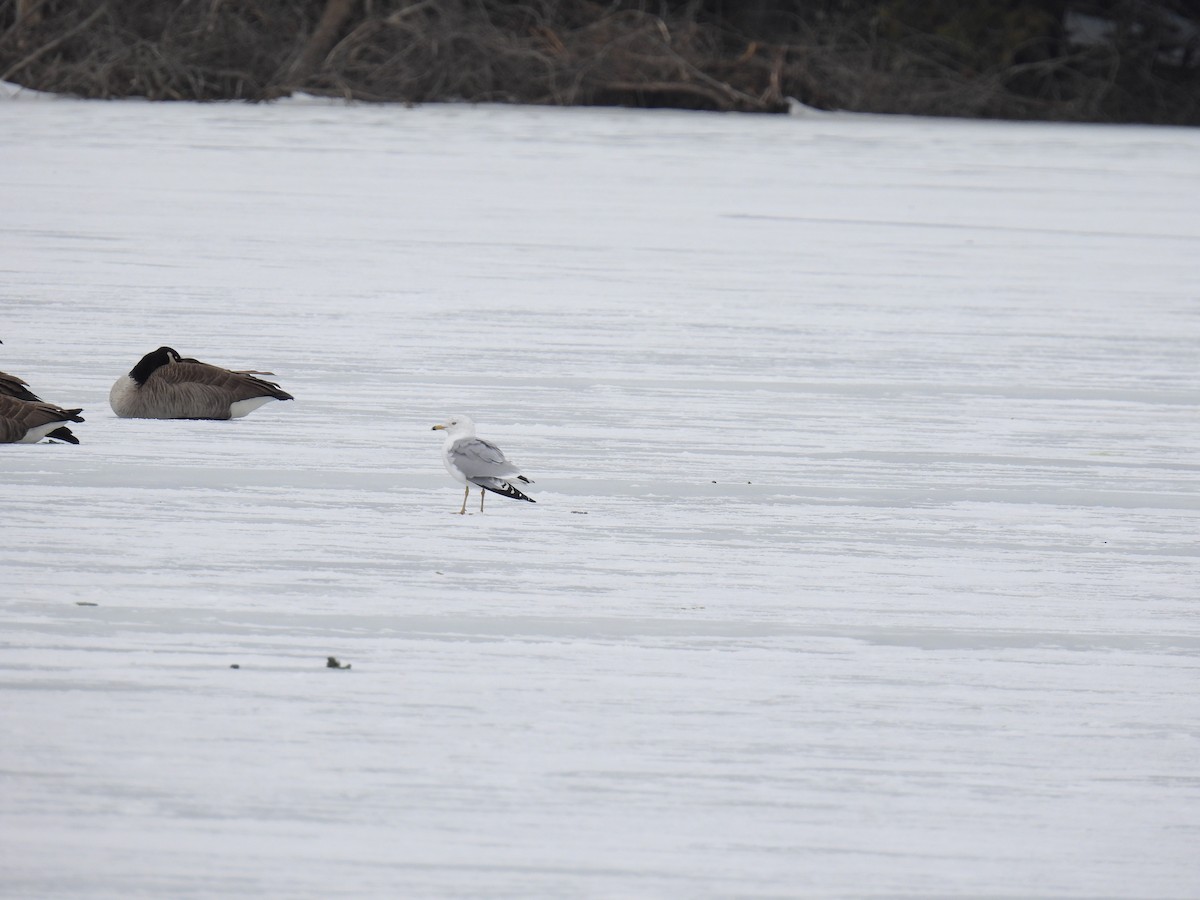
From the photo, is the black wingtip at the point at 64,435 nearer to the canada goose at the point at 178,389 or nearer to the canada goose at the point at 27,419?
the canada goose at the point at 27,419

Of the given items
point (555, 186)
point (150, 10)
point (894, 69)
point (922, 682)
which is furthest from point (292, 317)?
point (894, 69)

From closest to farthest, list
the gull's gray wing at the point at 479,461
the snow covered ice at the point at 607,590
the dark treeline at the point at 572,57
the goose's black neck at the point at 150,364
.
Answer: the snow covered ice at the point at 607,590
the gull's gray wing at the point at 479,461
the goose's black neck at the point at 150,364
the dark treeline at the point at 572,57

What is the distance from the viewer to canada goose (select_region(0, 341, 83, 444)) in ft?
15.0

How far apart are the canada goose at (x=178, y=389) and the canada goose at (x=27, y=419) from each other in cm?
38

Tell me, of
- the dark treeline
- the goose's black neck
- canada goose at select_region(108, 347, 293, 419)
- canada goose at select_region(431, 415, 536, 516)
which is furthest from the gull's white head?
the dark treeline

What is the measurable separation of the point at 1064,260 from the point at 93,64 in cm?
1214

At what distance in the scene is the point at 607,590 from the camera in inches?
141

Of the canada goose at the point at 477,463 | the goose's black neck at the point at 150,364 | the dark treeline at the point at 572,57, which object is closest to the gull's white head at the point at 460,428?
the canada goose at the point at 477,463

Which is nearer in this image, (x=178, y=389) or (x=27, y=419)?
(x=27, y=419)

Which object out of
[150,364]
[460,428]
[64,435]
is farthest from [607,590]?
[150,364]

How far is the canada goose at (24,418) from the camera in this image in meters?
4.58

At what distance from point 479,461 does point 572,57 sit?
16.6 metres

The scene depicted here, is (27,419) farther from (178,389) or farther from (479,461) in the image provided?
(479,461)

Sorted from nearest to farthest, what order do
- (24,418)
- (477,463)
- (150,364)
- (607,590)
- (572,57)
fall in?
(607,590), (477,463), (24,418), (150,364), (572,57)
